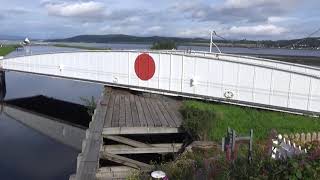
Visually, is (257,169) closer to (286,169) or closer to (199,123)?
(286,169)

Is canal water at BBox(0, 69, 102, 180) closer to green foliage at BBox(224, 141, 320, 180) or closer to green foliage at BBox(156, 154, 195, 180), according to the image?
green foliage at BBox(156, 154, 195, 180)

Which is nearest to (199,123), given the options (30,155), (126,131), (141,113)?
(126,131)

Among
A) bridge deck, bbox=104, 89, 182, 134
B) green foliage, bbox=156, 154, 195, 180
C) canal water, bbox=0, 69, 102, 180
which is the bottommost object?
canal water, bbox=0, 69, 102, 180

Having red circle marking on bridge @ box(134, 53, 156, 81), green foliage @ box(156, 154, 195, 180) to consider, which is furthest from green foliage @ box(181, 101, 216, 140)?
red circle marking on bridge @ box(134, 53, 156, 81)

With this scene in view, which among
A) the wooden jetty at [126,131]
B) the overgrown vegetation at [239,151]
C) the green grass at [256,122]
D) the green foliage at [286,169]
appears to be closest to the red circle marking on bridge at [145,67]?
the wooden jetty at [126,131]

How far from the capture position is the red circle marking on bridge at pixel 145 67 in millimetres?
26047

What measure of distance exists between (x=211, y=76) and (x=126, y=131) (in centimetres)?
845

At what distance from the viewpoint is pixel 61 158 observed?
21.8m

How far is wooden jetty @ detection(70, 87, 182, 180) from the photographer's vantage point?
13273 mm

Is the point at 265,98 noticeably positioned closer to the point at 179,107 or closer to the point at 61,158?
the point at 179,107

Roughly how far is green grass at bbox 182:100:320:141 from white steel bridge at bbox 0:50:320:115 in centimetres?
72

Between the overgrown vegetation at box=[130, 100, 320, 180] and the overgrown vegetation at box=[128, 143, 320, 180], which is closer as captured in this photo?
the overgrown vegetation at box=[128, 143, 320, 180]

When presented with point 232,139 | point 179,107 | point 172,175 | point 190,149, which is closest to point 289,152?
point 232,139

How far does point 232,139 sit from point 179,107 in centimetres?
1275
